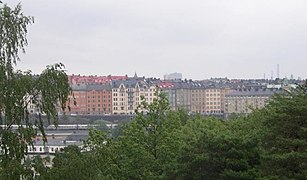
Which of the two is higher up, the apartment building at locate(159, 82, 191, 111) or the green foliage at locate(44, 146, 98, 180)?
the green foliage at locate(44, 146, 98, 180)

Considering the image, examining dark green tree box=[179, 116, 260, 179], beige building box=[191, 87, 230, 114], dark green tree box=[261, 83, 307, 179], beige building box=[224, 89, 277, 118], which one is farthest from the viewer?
beige building box=[191, 87, 230, 114]

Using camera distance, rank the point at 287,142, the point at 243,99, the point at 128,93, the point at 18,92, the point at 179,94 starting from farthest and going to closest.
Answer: the point at 179,94 < the point at 243,99 < the point at 128,93 < the point at 287,142 < the point at 18,92

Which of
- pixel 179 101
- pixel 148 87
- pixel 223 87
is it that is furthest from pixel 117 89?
pixel 223 87

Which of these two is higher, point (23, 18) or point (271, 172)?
point (23, 18)

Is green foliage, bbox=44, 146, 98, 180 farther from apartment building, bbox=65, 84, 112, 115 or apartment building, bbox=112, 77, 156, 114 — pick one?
apartment building, bbox=65, 84, 112, 115

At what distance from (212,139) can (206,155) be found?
0.63m

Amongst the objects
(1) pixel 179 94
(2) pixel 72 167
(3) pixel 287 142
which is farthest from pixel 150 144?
(1) pixel 179 94

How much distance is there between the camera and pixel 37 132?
38.6ft

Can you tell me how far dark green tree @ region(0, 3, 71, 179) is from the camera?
11.0 metres

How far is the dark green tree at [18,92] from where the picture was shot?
1095 cm

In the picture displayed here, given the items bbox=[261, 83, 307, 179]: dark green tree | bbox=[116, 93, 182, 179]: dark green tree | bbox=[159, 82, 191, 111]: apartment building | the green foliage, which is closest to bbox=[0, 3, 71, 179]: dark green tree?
the green foliage

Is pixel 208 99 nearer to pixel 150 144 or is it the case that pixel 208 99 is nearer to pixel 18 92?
pixel 150 144

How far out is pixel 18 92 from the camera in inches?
432

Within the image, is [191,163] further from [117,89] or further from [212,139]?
[117,89]
